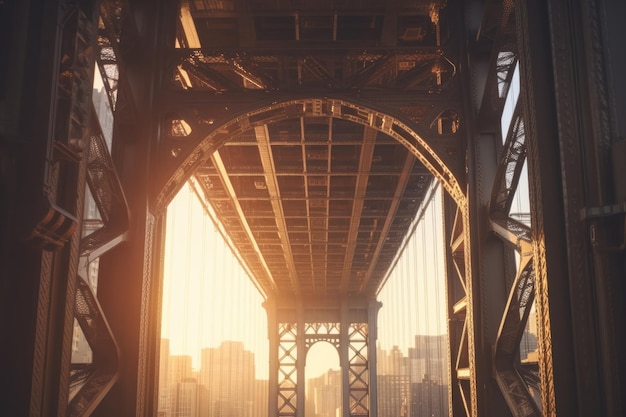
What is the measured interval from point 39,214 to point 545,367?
15.2ft

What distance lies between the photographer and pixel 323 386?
90.3m

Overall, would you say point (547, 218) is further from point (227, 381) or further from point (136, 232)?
point (227, 381)

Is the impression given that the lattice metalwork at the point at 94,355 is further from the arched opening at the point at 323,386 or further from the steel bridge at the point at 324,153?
the arched opening at the point at 323,386

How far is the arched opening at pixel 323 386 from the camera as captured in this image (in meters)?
71.1

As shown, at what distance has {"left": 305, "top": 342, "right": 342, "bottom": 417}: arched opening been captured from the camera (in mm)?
71062

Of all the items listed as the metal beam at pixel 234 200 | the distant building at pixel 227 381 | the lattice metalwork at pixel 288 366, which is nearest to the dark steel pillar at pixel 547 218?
the metal beam at pixel 234 200

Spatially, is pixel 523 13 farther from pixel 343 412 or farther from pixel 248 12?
pixel 343 412

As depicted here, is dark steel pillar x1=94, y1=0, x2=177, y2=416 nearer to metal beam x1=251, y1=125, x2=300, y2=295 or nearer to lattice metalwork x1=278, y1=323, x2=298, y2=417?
metal beam x1=251, y1=125, x2=300, y2=295

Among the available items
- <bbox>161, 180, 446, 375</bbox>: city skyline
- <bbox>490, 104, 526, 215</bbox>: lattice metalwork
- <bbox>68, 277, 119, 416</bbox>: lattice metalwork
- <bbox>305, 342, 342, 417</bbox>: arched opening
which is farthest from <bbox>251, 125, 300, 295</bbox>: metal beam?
<bbox>305, 342, 342, 417</bbox>: arched opening

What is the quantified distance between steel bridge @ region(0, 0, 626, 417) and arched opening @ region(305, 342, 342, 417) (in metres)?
52.9

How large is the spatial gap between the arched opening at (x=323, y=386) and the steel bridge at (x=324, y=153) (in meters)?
52.9

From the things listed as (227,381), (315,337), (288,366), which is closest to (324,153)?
(227,381)

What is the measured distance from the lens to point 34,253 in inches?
273

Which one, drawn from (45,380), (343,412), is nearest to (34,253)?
(45,380)
